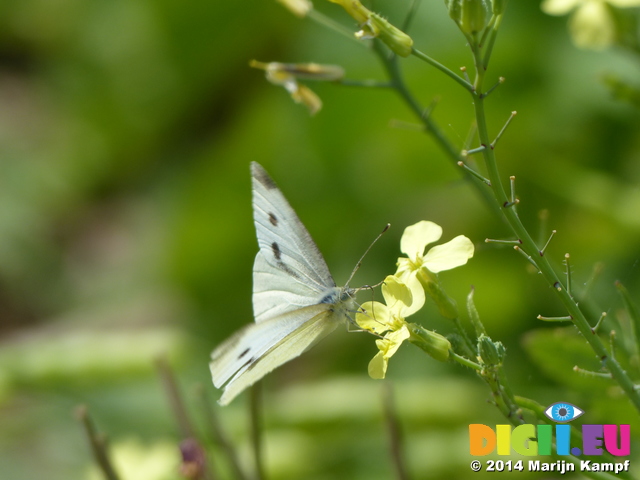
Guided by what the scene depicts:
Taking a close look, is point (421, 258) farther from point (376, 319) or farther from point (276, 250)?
point (276, 250)

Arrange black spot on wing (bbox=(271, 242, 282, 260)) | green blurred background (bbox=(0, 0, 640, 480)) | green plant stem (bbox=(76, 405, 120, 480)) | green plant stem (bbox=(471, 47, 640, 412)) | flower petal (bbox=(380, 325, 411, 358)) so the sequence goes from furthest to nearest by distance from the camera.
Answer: green blurred background (bbox=(0, 0, 640, 480))
black spot on wing (bbox=(271, 242, 282, 260))
green plant stem (bbox=(76, 405, 120, 480))
flower petal (bbox=(380, 325, 411, 358))
green plant stem (bbox=(471, 47, 640, 412))

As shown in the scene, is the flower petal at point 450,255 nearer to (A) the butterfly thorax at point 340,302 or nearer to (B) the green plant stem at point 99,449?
(A) the butterfly thorax at point 340,302

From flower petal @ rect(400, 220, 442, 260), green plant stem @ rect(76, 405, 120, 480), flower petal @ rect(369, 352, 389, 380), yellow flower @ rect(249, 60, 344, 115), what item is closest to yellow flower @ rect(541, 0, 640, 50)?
yellow flower @ rect(249, 60, 344, 115)

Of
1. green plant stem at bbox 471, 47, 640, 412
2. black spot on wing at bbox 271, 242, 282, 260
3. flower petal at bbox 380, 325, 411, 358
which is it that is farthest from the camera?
black spot on wing at bbox 271, 242, 282, 260

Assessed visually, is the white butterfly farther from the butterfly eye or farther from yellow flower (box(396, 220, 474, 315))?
the butterfly eye

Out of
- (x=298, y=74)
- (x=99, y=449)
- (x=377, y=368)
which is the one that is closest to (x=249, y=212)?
(x=298, y=74)

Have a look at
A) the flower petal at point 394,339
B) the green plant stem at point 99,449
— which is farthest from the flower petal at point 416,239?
the green plant stem at point 99,449

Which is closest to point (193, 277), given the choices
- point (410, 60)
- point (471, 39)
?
point (410, 60)
